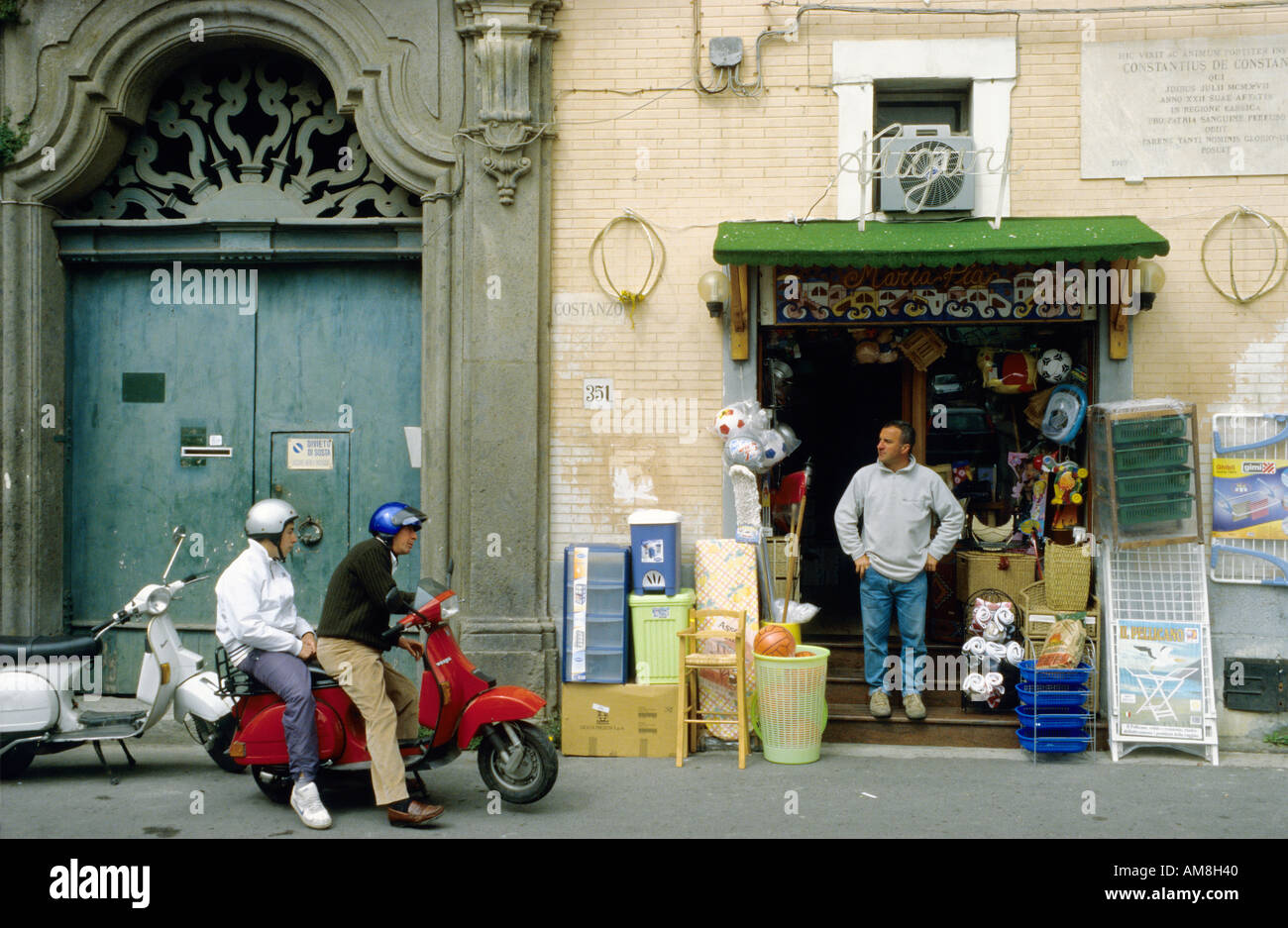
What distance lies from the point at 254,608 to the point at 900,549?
4.22 m

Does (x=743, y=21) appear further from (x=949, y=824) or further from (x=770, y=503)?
(x=949, y=824)

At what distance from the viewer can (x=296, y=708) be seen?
5656 millimetres

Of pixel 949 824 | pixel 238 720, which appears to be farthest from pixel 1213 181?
pixel 238 720

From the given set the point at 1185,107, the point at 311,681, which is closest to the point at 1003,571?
the point at 1185,107

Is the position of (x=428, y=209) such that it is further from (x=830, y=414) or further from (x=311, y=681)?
(x=311, y=681)

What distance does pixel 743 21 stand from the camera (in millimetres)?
7969

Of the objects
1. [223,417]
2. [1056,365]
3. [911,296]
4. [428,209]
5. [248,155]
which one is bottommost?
[223,417]

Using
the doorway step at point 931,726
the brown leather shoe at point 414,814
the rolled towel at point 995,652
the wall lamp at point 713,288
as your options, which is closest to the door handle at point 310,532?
the brown leather shoe at point 414,814

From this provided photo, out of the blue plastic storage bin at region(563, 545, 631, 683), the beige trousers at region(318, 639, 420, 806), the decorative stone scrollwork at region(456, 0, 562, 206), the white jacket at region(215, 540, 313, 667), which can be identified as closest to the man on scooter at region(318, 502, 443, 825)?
the beige trousers at region(318, 639, 420, 806)

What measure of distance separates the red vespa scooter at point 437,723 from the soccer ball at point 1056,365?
467cm

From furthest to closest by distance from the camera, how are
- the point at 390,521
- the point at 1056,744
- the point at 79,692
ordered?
the point at 1056,744 < the point at 79,692 < the point at 390,521

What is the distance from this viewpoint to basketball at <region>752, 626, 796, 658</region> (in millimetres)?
7051

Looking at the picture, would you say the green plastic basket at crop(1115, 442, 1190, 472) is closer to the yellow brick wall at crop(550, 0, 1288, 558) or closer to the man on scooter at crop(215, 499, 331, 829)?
the yellow brick wall at crop(550, 0, 1288, 558)

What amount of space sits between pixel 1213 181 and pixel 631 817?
5957 mm
